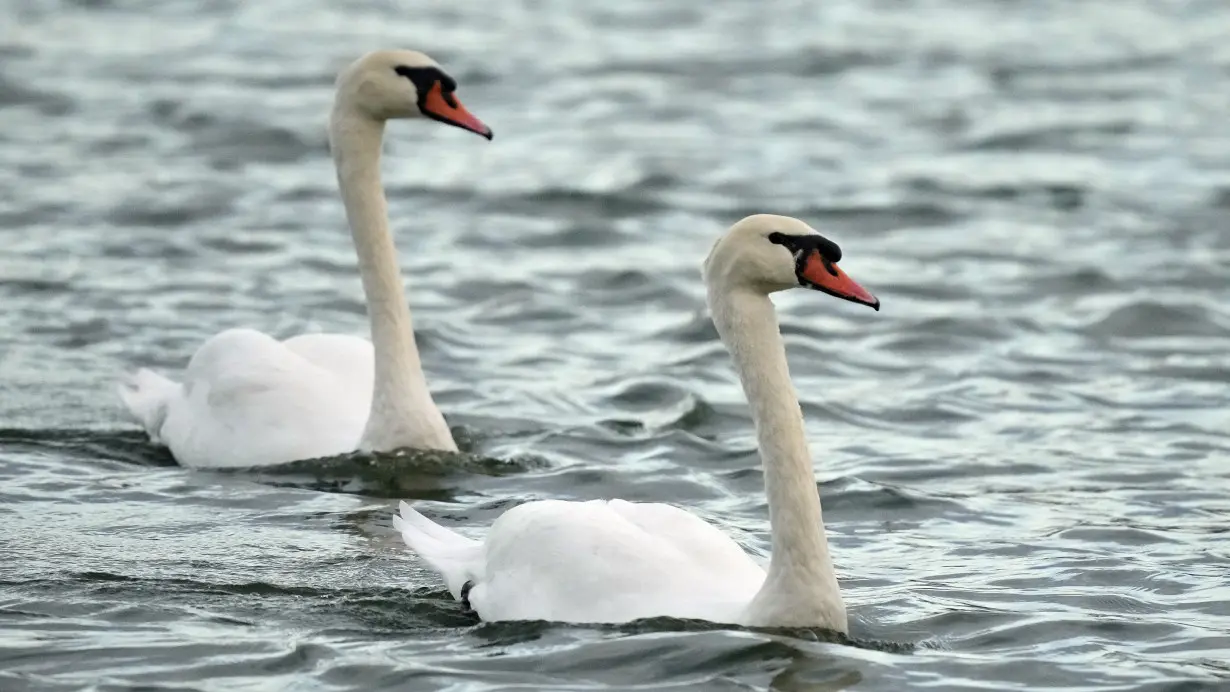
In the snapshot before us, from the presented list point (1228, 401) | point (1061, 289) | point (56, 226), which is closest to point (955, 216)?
point (1061, 289)

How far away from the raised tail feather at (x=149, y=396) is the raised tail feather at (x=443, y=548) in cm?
279

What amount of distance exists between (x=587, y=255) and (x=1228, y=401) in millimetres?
5519

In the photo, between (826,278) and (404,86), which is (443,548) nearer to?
(826,278)

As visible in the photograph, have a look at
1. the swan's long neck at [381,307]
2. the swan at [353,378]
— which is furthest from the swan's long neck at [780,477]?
the swan's long neck at [381,307]

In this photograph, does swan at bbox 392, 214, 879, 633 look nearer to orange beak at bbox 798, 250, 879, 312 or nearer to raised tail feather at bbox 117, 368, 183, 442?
orange beak at bbox 798, 250, 879, 312

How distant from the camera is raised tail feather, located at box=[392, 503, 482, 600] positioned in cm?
841

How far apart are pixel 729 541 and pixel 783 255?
1250 mm

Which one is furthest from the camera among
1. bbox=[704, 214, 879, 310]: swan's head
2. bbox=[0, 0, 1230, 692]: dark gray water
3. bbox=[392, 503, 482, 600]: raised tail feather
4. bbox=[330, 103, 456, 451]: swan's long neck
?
bbox=[330, 103, 456, 451]: swan's long neck

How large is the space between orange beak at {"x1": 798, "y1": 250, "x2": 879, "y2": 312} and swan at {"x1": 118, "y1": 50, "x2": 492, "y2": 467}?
310 cm

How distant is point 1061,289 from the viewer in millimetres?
15562

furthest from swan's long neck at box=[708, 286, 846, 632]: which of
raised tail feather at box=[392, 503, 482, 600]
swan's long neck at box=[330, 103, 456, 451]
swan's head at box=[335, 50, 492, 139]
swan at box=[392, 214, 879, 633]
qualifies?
swan's head at box=[335, 50, 492, 139]

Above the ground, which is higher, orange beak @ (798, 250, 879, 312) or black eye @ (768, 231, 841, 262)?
black eye @ (768, 231, 841, 262)

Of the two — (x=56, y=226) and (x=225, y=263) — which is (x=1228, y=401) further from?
(x=56, y=226)

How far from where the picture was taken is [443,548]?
8695 millimetres
